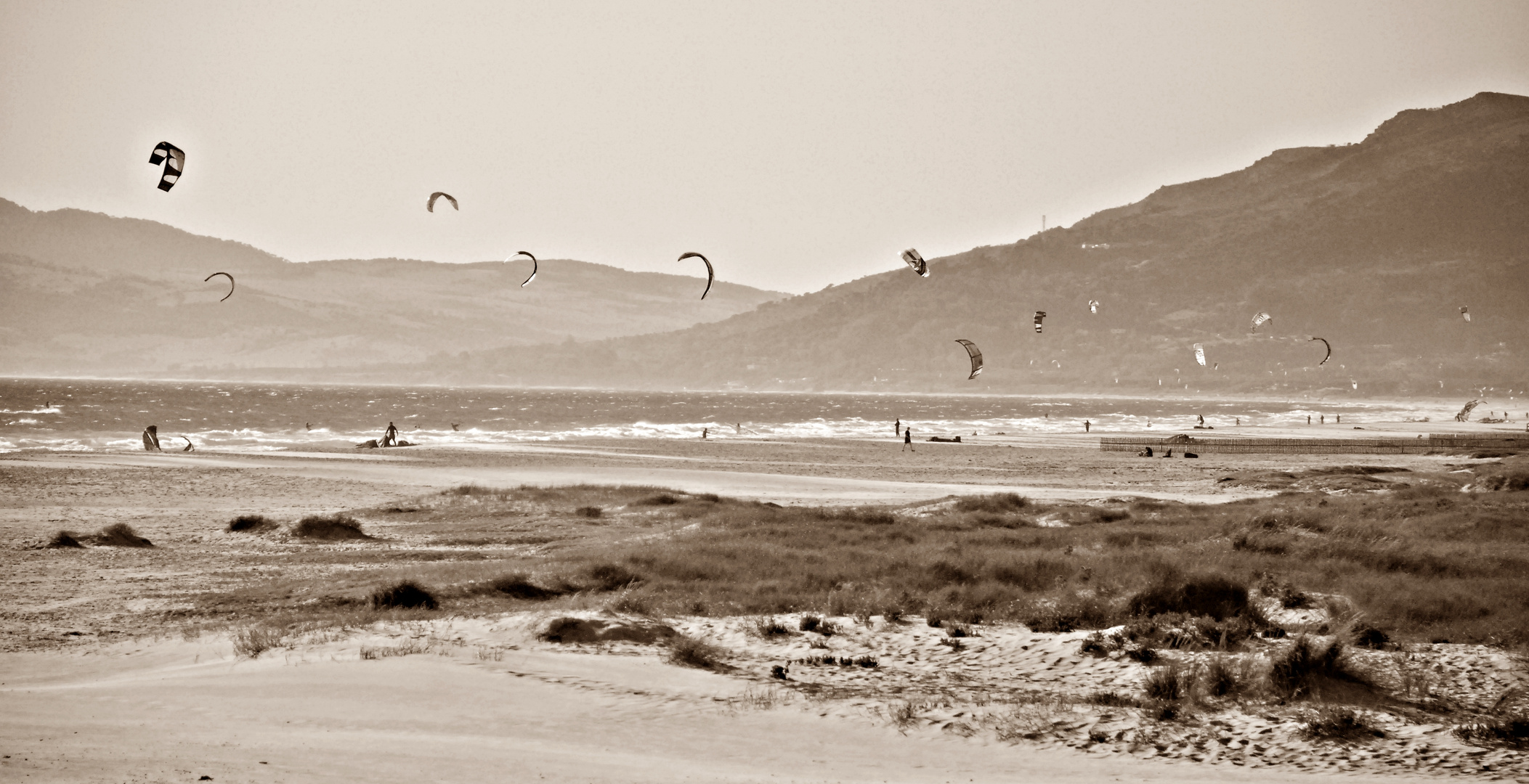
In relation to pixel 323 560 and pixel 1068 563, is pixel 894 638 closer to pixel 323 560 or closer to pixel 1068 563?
pixel 1068 563

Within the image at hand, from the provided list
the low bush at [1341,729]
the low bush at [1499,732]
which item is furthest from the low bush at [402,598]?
the low bush at [1499,732]

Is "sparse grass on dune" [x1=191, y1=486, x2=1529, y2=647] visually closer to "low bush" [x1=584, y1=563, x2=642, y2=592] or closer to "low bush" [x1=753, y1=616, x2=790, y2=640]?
"low bush" [x1=584, y1=563, x2=642, y2=592]

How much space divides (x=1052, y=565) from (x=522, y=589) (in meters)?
7.65

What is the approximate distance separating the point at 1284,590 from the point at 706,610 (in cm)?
731

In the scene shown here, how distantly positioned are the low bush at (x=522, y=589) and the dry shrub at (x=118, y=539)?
33.2 feet

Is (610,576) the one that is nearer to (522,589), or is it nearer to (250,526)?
(522,589)

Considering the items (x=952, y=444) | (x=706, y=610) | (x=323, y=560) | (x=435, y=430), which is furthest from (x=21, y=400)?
(x=706, y=610)

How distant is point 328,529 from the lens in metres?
25.6

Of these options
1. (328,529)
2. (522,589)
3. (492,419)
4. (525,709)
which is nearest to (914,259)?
(328,529)

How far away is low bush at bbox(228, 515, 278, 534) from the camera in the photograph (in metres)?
26.3

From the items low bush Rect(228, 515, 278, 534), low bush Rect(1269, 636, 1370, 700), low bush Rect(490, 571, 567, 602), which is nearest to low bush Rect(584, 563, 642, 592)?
low bush Rect(490, 571, 567, 602)

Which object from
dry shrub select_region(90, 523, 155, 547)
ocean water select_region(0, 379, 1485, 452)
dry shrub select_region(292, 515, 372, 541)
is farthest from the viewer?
ocean water select_region(0, 379, 1485, 452)

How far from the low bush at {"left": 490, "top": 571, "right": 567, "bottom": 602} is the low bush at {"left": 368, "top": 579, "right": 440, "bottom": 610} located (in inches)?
44.1

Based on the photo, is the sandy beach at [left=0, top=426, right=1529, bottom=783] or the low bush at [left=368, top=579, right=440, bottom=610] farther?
the low bush at [left=368, top=579, right=440, bottom=610]
